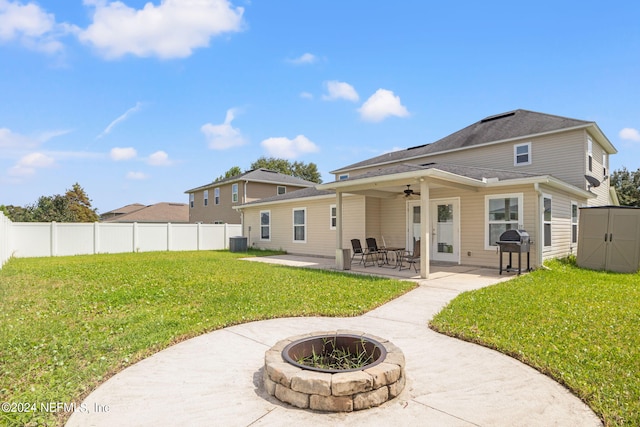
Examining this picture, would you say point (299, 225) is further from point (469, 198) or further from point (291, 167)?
point (291, 167)

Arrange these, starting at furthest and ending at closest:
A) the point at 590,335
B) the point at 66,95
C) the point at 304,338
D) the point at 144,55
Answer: the point at 66,95 → the point at 144,55 → the point at 590,335 → the point at 304,338

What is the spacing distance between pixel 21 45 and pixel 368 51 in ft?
31.5

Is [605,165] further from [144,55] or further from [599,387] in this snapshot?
[144,55]

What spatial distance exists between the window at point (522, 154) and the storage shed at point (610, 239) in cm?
381

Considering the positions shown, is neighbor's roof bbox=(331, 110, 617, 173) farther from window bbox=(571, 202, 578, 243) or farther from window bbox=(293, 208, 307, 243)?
window bbox=(293, 208, 307, 243)

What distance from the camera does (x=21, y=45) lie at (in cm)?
850

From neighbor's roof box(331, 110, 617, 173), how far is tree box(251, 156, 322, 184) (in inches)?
1081

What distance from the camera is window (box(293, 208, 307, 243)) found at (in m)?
15.3

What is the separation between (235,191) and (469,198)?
17.8 meters

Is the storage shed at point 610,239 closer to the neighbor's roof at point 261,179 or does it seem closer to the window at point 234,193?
the neighbor's roof at point 261,179

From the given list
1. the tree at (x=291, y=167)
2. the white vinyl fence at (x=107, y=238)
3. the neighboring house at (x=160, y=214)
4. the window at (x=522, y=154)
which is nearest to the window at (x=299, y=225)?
the white vinyl fence at (x=107, y=238)

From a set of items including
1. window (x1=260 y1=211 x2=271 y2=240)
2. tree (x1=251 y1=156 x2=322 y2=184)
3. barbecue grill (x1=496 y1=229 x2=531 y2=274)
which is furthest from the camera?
tree (x1=251 y1=156 x2=322 y2=184)

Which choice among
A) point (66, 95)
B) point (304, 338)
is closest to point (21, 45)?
point (66, 95)

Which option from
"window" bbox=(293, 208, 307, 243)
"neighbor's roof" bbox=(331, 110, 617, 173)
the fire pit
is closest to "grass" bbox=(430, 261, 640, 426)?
the fire pit
